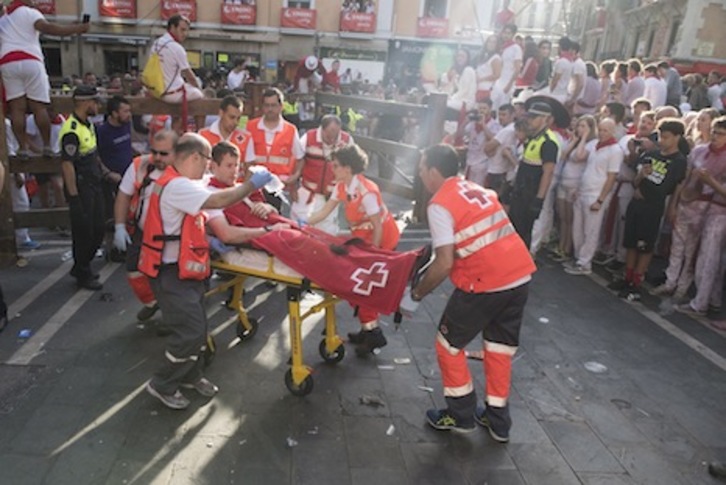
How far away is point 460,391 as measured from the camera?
146 inches

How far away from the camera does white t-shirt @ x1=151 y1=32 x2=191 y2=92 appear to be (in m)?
6.66

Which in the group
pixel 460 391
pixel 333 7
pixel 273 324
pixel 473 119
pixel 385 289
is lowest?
pixel 273 324

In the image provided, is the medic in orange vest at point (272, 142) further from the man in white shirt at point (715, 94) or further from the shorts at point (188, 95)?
the man in white shirt at point (715, 94)

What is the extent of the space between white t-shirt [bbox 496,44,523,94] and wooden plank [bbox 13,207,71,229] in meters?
7.41

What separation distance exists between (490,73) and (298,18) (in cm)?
2062

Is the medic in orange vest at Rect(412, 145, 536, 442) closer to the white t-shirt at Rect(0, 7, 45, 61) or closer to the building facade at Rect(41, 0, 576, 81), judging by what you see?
the white t-shirt at Rect(0, 7, 45, 61)

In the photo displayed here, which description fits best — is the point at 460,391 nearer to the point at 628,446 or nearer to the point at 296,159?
the point at 628,446

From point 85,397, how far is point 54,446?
0.56 metres

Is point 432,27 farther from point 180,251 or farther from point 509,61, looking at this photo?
point 180,251

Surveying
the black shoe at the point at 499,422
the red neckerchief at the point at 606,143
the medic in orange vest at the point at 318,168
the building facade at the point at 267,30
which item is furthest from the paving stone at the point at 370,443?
the building facade at the point at 267,30

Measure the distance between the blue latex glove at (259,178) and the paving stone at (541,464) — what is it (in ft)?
7.88

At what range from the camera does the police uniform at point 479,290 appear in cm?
348

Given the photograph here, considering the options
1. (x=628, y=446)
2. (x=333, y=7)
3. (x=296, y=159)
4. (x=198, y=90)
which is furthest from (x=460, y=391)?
(x=333, y=7)

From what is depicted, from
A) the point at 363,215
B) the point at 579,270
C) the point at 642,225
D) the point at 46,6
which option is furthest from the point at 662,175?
the point at 46,6
